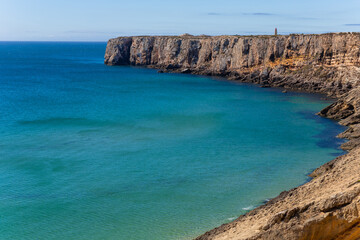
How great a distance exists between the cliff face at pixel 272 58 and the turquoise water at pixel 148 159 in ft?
19.1

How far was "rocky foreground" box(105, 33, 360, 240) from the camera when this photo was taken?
446 inches

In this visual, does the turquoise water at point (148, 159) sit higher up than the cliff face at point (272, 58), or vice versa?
the cliff face at point (272, 58)

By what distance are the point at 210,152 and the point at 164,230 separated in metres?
11.5

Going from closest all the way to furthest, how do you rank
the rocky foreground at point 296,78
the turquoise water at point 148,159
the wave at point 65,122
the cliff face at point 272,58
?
the rocky foreground at point 296,78 → the turquoise water at point 148,159 → the wave at point 65,122 → the cliff face at point 272,58

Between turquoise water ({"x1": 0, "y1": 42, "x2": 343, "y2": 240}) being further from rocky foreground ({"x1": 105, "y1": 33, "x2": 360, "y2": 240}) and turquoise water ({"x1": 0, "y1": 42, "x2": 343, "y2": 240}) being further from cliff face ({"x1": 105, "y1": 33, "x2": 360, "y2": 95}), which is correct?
cliff face ({"x1": 105, "y1": 33, "x2": 360, "y2": 95})

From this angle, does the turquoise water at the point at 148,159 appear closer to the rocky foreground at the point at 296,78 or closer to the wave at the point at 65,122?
the wave at the point at 65,122

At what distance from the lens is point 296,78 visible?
56.7 metres

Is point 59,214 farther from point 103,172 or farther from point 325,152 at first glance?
point 325,152

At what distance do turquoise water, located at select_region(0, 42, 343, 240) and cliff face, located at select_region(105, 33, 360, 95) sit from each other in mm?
5808

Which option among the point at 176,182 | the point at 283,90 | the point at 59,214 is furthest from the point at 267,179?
the point at 283,90

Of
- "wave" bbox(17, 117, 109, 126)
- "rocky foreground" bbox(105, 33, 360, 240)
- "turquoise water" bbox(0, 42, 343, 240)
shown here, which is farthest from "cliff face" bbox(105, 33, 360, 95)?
"wave" bbox(17, 117, 109, 126)

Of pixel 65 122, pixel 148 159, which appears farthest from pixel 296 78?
pixel 148 159

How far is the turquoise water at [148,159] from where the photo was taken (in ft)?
59.5

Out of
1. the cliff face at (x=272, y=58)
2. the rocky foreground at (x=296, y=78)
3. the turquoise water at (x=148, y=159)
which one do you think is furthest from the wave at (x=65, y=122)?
the cliff face at (x=272, y=58)
